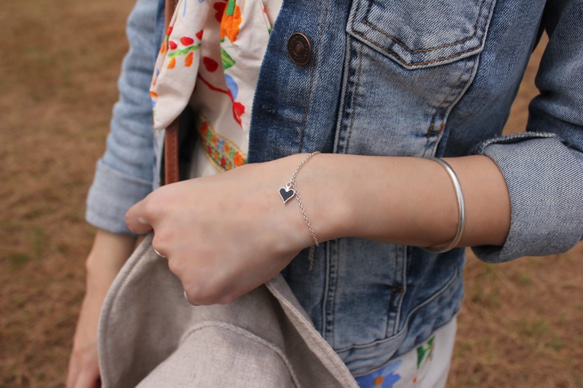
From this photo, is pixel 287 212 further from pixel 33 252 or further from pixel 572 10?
pixel 33 252

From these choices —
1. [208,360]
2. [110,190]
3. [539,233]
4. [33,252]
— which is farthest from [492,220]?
[33,252]

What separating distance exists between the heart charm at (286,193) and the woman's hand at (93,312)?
0.58 meters

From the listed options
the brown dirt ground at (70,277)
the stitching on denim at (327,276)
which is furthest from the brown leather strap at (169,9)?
the brown dirt ground at (70,277)

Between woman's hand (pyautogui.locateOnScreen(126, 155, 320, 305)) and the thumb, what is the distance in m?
0.04

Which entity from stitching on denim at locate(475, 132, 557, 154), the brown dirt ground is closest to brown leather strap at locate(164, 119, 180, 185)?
stitching on denim at locate(475, 132, 557, 154)

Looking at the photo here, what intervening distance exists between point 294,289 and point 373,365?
0.65ft

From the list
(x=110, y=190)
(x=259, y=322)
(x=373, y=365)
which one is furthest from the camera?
(x=110, y=190)

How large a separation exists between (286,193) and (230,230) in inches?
3.5

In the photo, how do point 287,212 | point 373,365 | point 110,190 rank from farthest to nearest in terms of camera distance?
point 110,190 → point 373,365 → point 287,212

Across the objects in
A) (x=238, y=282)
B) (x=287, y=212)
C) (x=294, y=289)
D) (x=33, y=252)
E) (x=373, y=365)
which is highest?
(x=287, y=212)

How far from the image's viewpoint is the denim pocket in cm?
64

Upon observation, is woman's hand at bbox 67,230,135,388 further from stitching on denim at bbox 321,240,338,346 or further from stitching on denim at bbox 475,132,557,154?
stitching on denim at bbox 475,132,557,154

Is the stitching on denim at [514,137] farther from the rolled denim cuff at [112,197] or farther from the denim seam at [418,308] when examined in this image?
the rolled denim cuff at [112,197]

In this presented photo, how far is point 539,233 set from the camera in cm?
68
